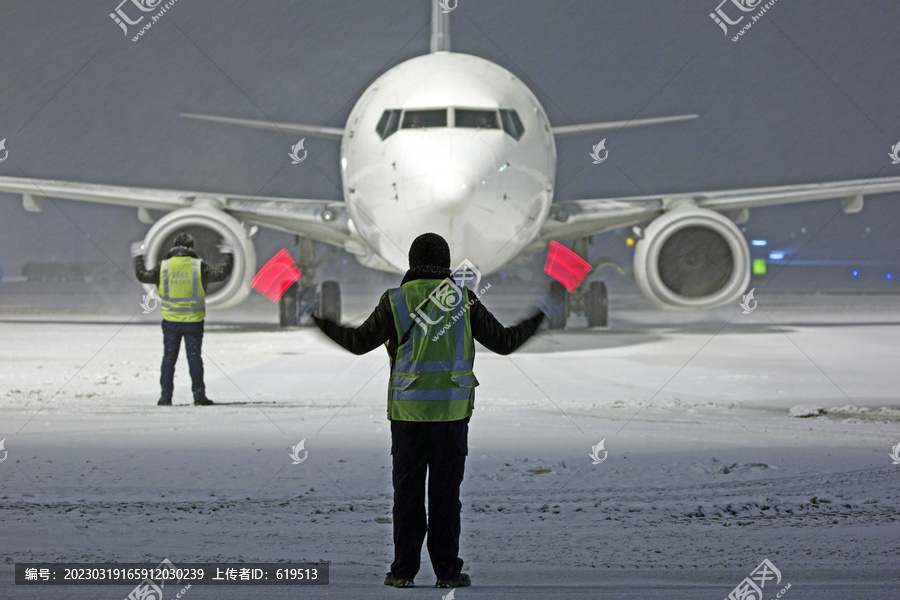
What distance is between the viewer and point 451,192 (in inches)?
390

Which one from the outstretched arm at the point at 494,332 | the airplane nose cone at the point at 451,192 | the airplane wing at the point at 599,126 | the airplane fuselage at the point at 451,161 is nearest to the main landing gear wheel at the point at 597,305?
the airplane wing at the point at 599,126

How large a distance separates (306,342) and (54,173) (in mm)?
33006

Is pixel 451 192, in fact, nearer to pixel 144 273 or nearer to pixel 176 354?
pixel 144 273

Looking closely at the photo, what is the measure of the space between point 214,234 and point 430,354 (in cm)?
1070

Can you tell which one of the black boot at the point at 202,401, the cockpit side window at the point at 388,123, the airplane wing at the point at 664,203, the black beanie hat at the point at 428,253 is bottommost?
the black beanie hat at the point at 428,253

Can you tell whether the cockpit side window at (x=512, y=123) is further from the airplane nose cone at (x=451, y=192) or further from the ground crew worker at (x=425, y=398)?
the ground crew worker at (x=425, y=398)

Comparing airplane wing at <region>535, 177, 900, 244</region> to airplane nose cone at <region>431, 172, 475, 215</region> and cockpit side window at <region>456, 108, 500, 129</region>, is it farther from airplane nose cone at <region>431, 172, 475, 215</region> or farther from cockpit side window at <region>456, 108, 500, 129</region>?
airplane nose cone at <region>431, 172, 475, 215</region>

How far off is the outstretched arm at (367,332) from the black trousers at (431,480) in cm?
30

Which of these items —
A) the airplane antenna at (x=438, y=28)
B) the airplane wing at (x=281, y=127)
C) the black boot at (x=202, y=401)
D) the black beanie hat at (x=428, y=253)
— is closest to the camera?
the black beanie hat at (x=428, y=253)

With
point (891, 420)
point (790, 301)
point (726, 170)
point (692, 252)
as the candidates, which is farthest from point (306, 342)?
point (726, 170)

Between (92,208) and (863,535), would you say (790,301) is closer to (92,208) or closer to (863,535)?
(863,535)

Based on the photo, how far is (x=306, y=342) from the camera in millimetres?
12961

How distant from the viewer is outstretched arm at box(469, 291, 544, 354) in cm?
355

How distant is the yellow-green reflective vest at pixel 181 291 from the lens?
26.2 feet
